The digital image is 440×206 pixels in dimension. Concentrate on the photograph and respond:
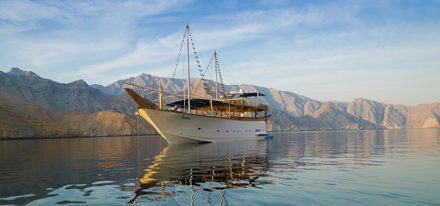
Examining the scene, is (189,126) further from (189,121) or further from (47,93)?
(47,93)

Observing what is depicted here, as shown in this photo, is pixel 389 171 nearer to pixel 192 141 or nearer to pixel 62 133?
pixel 192 141

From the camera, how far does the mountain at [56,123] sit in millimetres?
96244

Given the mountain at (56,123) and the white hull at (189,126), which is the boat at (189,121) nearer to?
the white hull at (189,126)

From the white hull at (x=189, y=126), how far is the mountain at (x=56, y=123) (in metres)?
58.2

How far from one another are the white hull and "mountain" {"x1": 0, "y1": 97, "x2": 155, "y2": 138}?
58.2 metres

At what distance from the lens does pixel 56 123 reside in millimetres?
124188

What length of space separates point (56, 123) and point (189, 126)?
10911 cm

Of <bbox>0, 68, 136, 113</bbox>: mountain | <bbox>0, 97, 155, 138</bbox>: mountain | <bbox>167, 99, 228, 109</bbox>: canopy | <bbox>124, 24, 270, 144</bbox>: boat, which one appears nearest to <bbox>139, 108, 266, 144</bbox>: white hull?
<bbox>124, 24, 270, 144</bbox>: boat

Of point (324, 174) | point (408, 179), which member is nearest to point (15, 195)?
point (324, 174)

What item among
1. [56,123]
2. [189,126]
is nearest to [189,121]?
[189,126]

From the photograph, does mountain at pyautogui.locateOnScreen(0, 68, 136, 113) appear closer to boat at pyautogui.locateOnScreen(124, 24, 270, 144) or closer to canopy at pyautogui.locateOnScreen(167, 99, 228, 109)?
canopy at pyautogui.locateOnScreen(167, 99, 228, 109)

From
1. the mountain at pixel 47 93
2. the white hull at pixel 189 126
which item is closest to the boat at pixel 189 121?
the white hull at pixel 189 126

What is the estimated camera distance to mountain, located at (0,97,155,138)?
316ft

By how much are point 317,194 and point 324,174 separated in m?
4.44
